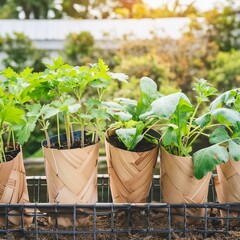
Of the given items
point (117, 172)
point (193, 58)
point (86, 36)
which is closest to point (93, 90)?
point (86, 36)

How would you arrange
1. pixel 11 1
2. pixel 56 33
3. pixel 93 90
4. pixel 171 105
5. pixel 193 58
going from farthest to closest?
pixel 11 1, pixel 56 33, pixel 193 58, pixel 93 90, pixel 171 105

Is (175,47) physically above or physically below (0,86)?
above

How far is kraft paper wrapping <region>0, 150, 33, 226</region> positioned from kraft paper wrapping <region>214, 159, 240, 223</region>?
0.39 metres

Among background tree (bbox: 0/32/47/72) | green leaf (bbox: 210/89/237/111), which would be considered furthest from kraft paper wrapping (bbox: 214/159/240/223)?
background tree (bbox: 0/32/47/72)

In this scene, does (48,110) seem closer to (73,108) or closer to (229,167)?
(73,108)

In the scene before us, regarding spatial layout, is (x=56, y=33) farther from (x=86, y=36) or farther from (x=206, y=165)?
(x=206, y=165)

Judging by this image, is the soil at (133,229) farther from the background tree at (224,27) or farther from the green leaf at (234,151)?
the background tree at (224,27)

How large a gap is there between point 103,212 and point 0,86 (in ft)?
1.01

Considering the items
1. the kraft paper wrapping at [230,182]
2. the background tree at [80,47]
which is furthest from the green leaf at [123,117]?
the background tree at [80,47]

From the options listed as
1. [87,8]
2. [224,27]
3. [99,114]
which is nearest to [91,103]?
[99,114]

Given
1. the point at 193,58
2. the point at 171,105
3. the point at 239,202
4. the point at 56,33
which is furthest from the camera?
the point at 56,33

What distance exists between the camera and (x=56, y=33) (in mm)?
5723

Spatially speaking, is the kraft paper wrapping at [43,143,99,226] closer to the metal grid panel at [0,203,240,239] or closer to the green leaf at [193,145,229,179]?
the metal grid panel at [0,203,240,239]

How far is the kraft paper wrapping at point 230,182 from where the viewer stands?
88 cm
